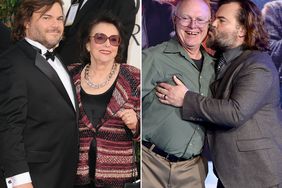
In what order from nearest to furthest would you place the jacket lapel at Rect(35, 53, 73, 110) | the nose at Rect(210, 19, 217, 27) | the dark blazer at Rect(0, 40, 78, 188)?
the dark blazer at Rect(0, 40, 78, 188)
the jacket lapel at Rect(35, 53, 73, 110)
the nose at Rect(210, 19, 217, 27)

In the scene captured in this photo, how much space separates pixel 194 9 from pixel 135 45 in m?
0.44

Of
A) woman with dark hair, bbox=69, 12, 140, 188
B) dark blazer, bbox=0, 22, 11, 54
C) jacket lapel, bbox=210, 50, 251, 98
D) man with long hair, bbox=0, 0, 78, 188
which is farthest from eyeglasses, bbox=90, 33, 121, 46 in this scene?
jacket lapel, bbox=210, 50, 251, 98

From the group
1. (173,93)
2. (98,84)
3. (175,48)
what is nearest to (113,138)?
(98,84)

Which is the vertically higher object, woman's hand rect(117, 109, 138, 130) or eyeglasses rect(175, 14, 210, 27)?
eyeglasses rect(175, 14, 210, 27)

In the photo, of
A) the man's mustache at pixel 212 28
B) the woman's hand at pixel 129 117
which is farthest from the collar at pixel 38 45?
the man's mustache at pixel 212 28

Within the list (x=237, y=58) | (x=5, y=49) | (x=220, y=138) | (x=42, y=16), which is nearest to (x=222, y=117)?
(x=220, y=138)

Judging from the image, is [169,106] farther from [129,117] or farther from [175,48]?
[175,48]

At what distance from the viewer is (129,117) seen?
2.77 metres

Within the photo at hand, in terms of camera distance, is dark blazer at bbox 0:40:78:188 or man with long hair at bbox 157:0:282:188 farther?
man with long hair at bbox 157:0:282:188

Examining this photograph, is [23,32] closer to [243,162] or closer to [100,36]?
[100,36]

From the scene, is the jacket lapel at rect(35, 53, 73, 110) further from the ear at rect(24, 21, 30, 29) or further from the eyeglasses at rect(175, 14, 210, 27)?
the eyeglasses at rect(175, 14, 210, 27)

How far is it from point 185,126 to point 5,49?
1234mm

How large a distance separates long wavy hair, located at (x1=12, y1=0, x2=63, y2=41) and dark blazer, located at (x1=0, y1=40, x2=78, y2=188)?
0.41 feet

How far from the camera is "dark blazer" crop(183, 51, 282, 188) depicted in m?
2.60
